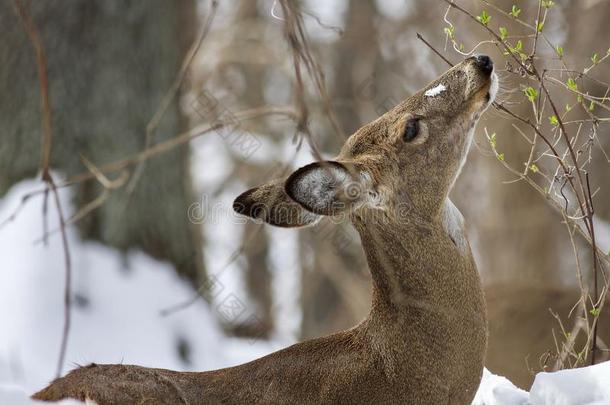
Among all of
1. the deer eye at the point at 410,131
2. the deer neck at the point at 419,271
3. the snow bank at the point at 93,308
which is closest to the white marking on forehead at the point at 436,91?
the deer eye at the point at 410,131

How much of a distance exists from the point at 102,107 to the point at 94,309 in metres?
1.63

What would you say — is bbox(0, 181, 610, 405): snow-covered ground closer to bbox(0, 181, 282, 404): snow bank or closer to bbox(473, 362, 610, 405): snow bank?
bbox(0, 181, 282, 404): snow bank

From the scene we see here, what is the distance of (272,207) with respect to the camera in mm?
4266

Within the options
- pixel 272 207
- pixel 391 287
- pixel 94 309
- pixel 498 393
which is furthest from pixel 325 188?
pixel 94 309

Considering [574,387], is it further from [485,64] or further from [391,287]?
[485,64]

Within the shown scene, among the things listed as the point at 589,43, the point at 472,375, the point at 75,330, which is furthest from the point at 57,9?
the point at 589,43

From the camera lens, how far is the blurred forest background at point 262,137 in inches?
247

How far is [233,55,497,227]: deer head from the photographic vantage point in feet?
14.0

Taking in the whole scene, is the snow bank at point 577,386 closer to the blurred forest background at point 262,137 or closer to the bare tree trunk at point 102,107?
the blurred forest background at point 262,137

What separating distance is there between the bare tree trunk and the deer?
3.43 metres

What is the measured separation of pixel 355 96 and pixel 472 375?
39.4ft

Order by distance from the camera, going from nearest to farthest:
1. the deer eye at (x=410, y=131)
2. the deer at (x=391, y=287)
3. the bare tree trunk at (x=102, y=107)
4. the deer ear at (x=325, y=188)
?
the deer ear at (x=325, y=188), the deer at (x=391, y=287), the deer eye at (x=410, y=131), the bare tree trunk at (x=102, y=107)

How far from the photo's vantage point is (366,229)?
4.31m

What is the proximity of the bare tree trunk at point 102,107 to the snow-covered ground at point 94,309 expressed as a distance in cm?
20
